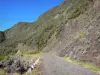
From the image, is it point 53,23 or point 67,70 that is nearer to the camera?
point 67,70

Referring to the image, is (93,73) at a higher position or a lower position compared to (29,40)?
lower

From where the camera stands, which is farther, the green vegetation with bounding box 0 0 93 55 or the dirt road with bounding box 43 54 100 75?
the green vegetation with bounding box 0 0 93 55

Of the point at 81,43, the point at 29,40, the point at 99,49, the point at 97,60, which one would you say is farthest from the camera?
the point at 29,40

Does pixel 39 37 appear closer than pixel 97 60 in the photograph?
No

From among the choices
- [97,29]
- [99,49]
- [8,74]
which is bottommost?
[8,74]

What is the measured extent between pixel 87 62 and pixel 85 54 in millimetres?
2344

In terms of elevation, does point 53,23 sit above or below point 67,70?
above

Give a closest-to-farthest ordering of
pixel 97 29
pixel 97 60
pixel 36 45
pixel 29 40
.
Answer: pixel 97 60
pixel 97 29
pixel 36 45
pixel 29 40

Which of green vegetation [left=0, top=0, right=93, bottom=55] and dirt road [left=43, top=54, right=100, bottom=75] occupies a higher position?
green vegetation [left=0, top=0, right=93, bottom=55]

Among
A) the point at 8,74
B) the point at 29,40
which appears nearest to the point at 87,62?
the point at 8,74

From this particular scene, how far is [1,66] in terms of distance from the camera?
1528 inches

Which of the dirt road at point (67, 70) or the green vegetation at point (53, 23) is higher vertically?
the green vegetation at point (53, 23)

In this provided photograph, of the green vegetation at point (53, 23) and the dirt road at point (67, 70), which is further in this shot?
the green vegetation at point (53, 23)

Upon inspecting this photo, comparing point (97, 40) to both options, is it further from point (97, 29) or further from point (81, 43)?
point (81, 43)
